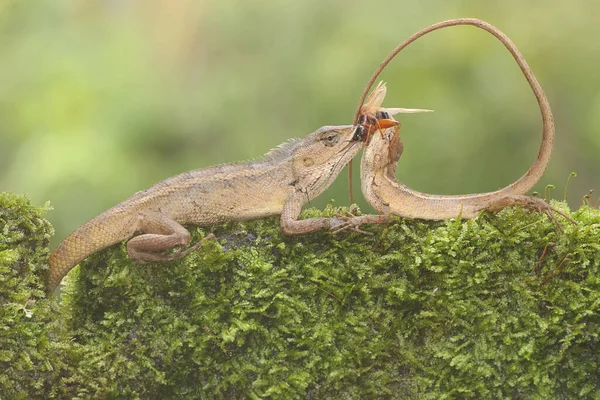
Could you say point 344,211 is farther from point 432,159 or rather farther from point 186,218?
point 432,159

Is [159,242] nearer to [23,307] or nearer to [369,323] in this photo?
[23,307]

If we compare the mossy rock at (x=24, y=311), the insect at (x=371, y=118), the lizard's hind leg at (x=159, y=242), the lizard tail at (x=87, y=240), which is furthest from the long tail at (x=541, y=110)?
the mossy rock at (x=24, y=311)

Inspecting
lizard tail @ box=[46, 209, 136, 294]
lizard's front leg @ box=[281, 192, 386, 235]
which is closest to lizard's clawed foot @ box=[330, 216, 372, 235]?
lizard's front leg @ box=[281, 192, 386, 235]

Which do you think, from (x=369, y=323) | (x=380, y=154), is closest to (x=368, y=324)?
(x=369, y=323)

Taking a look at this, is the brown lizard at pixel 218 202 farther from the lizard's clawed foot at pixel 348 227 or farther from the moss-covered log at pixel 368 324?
the moss-covered log at pixel 368 324

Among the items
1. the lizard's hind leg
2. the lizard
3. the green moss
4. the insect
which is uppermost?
the insect

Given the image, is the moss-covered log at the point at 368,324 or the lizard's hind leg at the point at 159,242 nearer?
the moss-covered log at the point at 368,324

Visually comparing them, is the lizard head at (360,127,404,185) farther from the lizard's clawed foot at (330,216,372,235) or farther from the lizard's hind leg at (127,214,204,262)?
the lizard's hind leg at (127,214,204,262)
